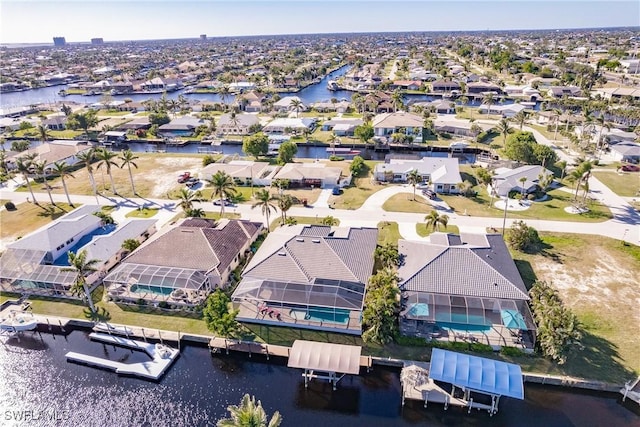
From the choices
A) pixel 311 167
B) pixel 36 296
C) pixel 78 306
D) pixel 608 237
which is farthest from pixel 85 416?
pixel 608 237

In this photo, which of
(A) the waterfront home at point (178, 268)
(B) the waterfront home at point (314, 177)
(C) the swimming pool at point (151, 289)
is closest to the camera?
(A) the waterfront home at point (178, 268)

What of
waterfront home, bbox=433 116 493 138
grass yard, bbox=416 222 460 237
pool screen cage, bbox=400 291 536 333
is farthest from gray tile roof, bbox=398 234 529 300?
waterfront home, bbox=433 116 493 138

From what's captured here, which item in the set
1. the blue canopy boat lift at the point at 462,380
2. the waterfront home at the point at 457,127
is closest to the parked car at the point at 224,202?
the blue canopy boat lift at the point at 462,380

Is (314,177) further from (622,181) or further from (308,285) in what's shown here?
(622,181)

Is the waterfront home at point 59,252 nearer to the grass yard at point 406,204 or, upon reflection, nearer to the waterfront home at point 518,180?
the grass yard at point 406,204

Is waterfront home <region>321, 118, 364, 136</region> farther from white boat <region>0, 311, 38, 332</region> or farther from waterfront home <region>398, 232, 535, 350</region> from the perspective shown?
white boat <region>0, 311, 38, 332</region>

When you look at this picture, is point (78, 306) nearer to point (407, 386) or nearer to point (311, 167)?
point (407, 386)
